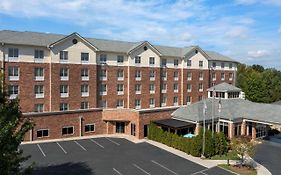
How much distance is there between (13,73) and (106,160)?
20156 millimetres

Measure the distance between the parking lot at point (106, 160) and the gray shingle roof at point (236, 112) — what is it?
8.34m

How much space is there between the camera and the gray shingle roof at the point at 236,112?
40875 millimetres

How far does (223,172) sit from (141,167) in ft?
27.4

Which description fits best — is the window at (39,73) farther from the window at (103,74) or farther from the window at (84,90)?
the window at (103,74)

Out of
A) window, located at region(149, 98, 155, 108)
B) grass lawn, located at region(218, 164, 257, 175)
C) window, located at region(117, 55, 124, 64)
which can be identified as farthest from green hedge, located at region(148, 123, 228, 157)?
window, located at region(117, 55, 124, 64)

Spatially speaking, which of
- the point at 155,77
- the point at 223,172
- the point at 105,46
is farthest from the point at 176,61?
the point at 223,172

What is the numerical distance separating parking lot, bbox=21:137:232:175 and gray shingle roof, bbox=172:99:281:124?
8340 mm

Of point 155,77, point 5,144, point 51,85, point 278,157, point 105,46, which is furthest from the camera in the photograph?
point 155,77

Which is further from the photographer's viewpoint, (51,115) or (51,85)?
(51,85)

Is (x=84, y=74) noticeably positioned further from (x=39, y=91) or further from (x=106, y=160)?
(x=106, y=160)

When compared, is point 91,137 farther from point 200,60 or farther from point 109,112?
point 200,60

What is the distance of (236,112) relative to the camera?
144 feet

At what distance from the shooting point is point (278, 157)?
35000 millimetres

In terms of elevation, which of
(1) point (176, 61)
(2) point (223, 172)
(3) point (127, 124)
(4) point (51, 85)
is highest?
(1) point (176, 61)
